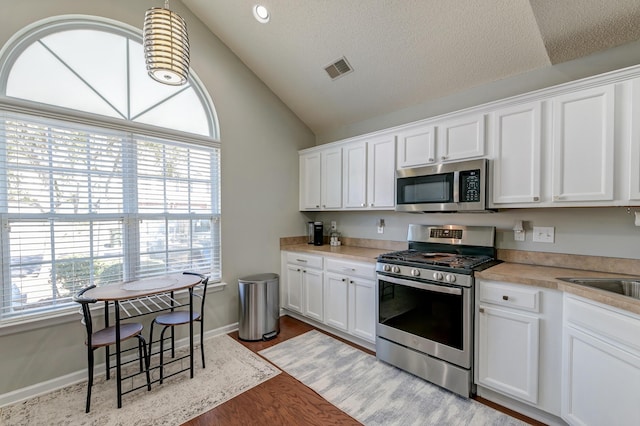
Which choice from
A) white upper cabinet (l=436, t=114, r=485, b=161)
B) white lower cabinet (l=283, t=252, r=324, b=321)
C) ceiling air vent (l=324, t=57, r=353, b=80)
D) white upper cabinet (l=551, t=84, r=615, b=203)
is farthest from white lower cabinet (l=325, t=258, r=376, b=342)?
ceiling air vent (l=324, t=57, r=353, b=80)

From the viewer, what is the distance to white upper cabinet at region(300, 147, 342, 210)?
11.7 feet

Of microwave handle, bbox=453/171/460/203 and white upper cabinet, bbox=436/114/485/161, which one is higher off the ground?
white upper cabinet, bbox=436/114/485/161

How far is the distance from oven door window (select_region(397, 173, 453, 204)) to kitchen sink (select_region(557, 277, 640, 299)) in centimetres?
103

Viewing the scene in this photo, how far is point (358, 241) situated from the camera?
12.2ft

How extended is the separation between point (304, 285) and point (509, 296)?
2.18 metres

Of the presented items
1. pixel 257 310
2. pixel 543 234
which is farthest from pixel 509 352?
pixel 257 310

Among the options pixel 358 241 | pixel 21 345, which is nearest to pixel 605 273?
pixel 358 241

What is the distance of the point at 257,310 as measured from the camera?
311 centimetres

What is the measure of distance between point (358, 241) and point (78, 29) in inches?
139

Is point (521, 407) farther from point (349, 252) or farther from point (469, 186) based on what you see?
point (349, 252)

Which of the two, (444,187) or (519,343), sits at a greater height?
(444,187)

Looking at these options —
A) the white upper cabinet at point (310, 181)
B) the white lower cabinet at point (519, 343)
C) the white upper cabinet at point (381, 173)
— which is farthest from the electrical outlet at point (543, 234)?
the white upper cabinet at point (310, 181)

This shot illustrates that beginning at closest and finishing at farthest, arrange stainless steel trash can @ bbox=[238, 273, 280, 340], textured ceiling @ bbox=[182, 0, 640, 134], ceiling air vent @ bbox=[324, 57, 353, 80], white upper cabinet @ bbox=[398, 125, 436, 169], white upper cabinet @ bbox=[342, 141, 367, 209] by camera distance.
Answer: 1. textured ceiling @ bbox=[182, 0, 640, 134]
2. white upper cabinet @ bbox=[398, 125, 436, 169]
3. ceiling air vent @ bbox=[324, 57, 353, 80]
4. stainless steel trash can @ bbox=[238, 273, 280, 340]
5. white upper cabinet @ bbox=[342, 141, 367, 209]

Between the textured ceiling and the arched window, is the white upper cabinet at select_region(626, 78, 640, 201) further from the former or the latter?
the arched window
